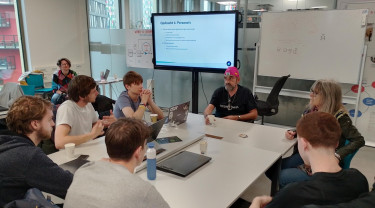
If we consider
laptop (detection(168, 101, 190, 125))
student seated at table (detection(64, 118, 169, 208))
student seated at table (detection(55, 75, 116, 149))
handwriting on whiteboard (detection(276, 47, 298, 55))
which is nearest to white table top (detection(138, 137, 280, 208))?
student seated at table (detection(64, 118, 169, 208))

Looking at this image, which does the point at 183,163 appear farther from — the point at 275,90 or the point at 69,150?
the point at 275,90

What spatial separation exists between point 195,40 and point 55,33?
3.24 m

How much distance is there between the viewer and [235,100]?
332 cm

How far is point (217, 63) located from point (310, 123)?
3.20 meters

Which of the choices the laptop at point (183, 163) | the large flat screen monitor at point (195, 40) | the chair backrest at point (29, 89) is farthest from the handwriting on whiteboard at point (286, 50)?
the chair backrest at point (29, 89)

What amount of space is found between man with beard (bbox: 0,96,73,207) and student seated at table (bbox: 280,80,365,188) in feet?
5.29

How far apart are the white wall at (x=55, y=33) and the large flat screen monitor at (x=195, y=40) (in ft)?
7.81

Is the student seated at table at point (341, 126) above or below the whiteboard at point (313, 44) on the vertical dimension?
below

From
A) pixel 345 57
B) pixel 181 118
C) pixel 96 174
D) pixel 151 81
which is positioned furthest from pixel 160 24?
pixel 96 174

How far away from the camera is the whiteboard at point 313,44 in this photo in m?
3.87

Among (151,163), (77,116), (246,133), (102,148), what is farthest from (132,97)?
(151,163)

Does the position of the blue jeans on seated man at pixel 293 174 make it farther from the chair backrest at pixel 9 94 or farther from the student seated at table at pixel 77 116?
the chair backrest at pixel 9 94

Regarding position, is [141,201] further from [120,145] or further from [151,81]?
[151,81]

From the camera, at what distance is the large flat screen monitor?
4344 millimetres
